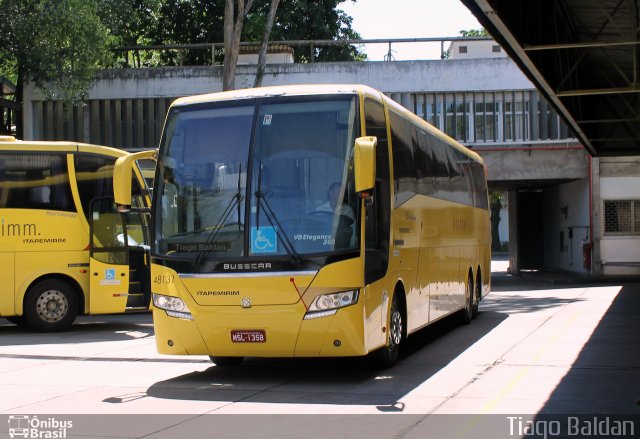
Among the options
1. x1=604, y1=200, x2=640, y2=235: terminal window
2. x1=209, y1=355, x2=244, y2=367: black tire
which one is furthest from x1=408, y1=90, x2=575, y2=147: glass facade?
x1=209, y1=355, x2=244, y2=367: black tire

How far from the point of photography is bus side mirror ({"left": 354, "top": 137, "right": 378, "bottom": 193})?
9.97 meters

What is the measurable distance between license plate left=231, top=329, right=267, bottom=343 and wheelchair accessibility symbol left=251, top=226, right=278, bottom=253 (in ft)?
→ 2.86

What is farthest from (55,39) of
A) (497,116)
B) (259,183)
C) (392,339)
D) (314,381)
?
(314,381)

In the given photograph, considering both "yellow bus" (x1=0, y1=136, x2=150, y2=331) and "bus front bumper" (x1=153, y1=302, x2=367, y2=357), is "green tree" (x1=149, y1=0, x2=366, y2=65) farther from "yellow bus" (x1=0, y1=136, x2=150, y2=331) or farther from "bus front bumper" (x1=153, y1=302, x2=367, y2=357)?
"bus front bumper" (x1=153, y1=302, x2=367, y2=357)

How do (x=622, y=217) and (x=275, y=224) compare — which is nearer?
(x=275, y=224)

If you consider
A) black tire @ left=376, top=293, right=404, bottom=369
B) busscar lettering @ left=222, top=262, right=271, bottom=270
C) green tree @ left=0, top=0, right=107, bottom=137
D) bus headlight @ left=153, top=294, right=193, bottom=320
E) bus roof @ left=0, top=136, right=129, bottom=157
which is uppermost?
green tree @ left=0, top=0, right=107, bottom=137

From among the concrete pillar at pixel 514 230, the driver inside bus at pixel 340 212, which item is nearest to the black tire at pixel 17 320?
the driver inside bus at pixel 340 212

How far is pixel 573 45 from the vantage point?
577 inches

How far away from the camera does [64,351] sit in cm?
1451

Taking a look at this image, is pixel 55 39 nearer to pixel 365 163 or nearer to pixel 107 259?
pixel 107 259

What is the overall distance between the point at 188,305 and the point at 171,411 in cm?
184

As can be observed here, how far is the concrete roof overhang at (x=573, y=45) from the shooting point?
13.5 metres

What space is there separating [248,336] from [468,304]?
29.3 feet

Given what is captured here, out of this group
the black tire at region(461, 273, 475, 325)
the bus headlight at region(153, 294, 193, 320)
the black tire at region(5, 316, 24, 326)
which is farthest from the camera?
the black tire at region(5, 316, 24, 326)
